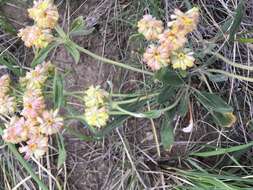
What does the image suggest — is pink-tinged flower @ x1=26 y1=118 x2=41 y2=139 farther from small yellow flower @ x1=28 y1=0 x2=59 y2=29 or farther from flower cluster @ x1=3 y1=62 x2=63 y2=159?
small yellow flower @ x1=28 y1=0 x2=59 y2=29

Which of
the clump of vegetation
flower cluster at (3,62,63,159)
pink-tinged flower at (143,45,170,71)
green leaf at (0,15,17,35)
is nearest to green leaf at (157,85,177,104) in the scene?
the clump of vegetation

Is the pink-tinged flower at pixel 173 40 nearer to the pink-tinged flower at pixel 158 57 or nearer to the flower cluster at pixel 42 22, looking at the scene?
A: the pink-tinged flower at pixel 158 57

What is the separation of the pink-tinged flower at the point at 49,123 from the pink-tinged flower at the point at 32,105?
0.5 inches

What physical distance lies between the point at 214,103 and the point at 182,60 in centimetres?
17

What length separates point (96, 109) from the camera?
0.99 meters

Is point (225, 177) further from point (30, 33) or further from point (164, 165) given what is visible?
point (30, 33)

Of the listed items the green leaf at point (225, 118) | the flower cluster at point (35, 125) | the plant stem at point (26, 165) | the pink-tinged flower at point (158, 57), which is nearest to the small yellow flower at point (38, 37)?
the flower cluster at point (35, 125)

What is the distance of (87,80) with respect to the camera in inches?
54.6

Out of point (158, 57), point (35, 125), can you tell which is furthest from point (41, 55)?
point (158, 57)

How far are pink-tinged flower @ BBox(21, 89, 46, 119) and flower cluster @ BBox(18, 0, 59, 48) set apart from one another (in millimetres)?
107

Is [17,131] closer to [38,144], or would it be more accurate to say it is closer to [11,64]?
[38,144]

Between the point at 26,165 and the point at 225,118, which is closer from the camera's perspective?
the point at 225,118

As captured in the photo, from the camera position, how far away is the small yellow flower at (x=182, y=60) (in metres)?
0.98

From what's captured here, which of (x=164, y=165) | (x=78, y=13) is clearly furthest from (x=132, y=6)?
(x=164, y=165)
